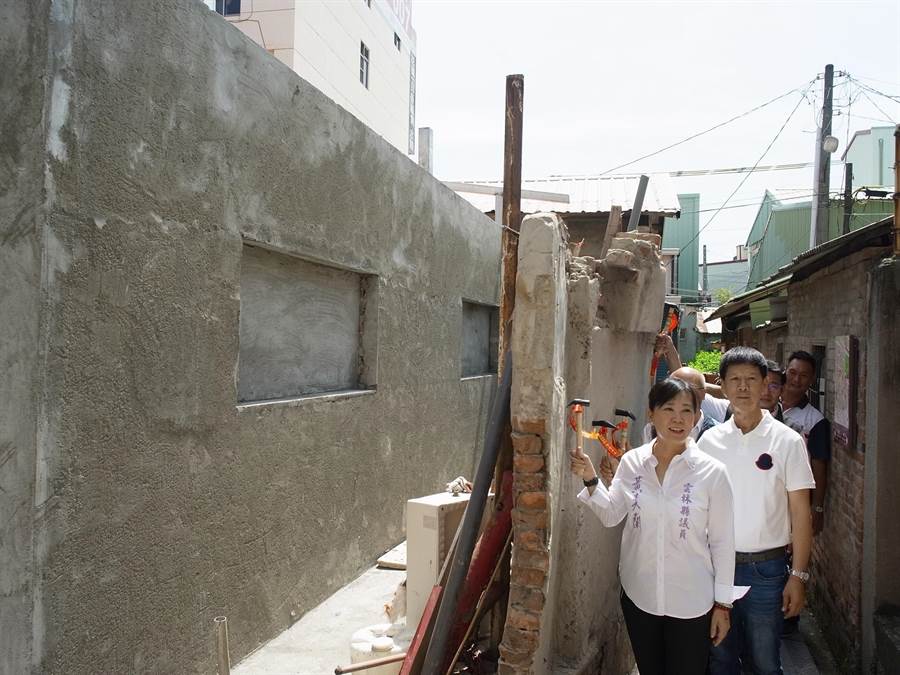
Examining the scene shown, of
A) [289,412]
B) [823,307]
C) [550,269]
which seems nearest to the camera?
[550,269]

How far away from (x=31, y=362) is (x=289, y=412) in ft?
6.67

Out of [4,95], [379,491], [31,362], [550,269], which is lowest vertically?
[379,491]

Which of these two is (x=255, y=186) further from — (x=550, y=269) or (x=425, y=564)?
(x=425, y=564)

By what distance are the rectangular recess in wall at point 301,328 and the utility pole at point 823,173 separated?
11.4m

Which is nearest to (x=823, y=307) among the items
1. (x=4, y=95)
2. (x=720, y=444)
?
(x=720, y=444)

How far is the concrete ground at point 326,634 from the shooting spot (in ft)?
13.6

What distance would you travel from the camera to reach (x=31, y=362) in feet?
9.06

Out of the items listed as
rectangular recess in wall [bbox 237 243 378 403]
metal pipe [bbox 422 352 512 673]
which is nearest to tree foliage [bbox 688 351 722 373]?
rectangular recess in wall [bbox 237 243 378 403]

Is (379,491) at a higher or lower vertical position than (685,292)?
lower

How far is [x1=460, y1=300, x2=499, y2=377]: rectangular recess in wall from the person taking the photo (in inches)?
347

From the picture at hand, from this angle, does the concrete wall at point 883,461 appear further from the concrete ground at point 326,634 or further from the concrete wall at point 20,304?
the concrete wall at point 20,304

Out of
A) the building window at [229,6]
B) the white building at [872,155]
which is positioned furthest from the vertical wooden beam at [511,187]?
the white building at [872,155]

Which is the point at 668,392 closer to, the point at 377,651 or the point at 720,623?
the point at 720,623

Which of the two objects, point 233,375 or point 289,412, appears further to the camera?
point 289,412
